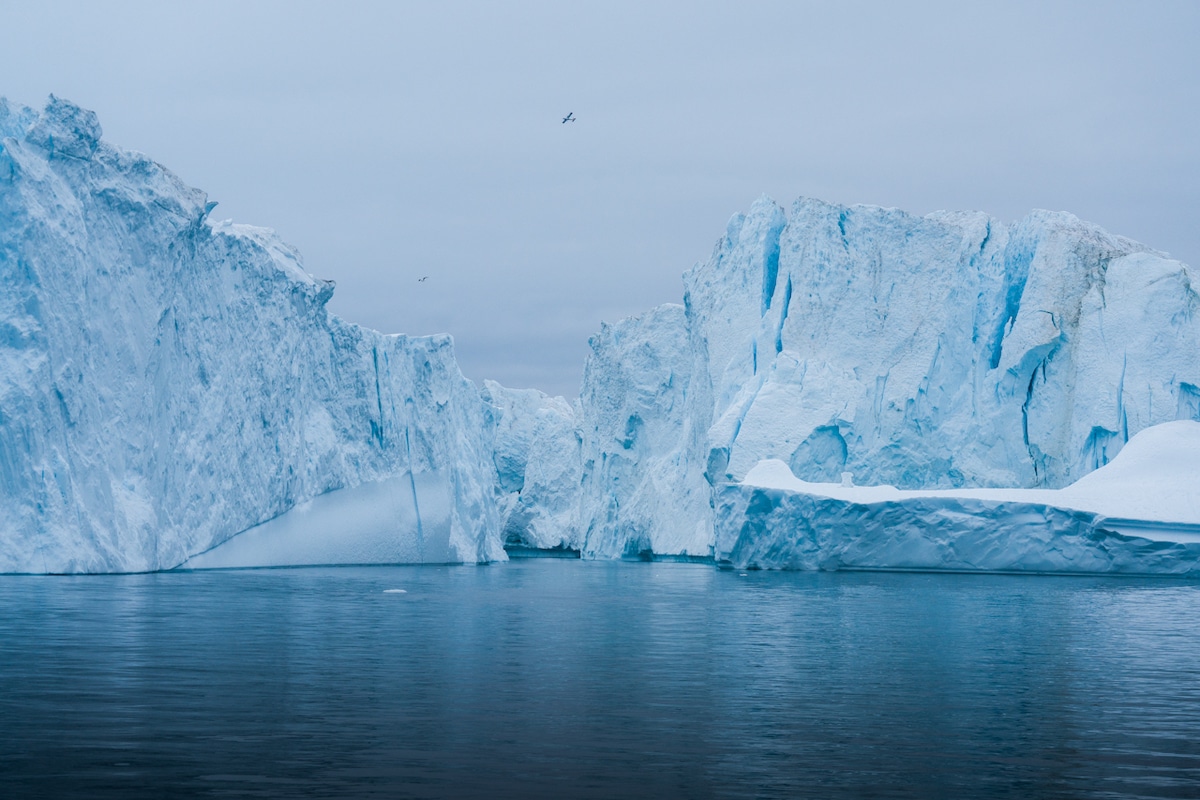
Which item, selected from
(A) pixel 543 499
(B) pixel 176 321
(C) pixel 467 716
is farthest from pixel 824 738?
(A) pixel 543 499

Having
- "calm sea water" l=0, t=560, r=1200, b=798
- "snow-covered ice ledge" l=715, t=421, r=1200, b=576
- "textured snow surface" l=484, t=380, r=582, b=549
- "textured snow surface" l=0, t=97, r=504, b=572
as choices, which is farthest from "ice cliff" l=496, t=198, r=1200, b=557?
"textured snow surface" l=484, t=380, r=582, b=549

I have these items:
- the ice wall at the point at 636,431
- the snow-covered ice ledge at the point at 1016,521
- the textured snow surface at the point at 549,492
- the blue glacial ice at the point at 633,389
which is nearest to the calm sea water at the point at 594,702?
the blue glacial ice at the point at 633,389

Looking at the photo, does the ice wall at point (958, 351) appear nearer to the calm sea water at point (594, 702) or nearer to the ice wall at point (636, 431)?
the ice wall at point (636, 431)

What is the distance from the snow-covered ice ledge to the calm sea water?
888 cm

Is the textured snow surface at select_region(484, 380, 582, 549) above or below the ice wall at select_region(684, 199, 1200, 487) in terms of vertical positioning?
below

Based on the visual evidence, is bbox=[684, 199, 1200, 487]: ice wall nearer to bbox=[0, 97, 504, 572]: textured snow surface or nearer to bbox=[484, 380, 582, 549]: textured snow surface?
bbox=[0, 97, 504, 572]: textured snow surface

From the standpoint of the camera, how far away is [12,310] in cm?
2123

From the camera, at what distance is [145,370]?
2356cm

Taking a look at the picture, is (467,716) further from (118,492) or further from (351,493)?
(351,493)

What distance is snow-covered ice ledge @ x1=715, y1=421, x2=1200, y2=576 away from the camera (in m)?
23.2

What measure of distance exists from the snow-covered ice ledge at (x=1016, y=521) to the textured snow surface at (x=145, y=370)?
10.3 m

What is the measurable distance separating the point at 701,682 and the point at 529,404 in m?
47.3

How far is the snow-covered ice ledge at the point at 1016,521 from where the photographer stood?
23188mm

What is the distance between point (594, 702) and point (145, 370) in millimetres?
18326
